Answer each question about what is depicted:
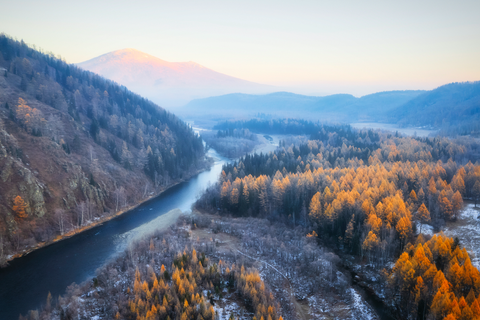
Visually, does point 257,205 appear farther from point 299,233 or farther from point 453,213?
point 453,213

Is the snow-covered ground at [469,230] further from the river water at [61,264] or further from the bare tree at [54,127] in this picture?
the bare tree at [54,127]

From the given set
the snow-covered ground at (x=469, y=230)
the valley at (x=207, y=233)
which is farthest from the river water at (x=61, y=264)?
the snow-covered ground at (x=469, y=230)

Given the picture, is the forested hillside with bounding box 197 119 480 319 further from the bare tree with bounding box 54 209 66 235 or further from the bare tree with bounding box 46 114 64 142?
the bare tree with bounding box 46 114 64 142

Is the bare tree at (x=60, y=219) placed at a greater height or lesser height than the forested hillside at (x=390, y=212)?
lesser

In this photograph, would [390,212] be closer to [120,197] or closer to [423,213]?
[423,213]

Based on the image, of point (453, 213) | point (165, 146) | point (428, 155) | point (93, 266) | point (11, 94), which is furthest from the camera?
point (165, 146)

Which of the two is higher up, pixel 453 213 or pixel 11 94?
pixel 11 94

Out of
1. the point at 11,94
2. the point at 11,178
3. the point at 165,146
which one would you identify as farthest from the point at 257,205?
the point at 11,94

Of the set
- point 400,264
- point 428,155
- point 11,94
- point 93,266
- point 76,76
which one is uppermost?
point 76,76
